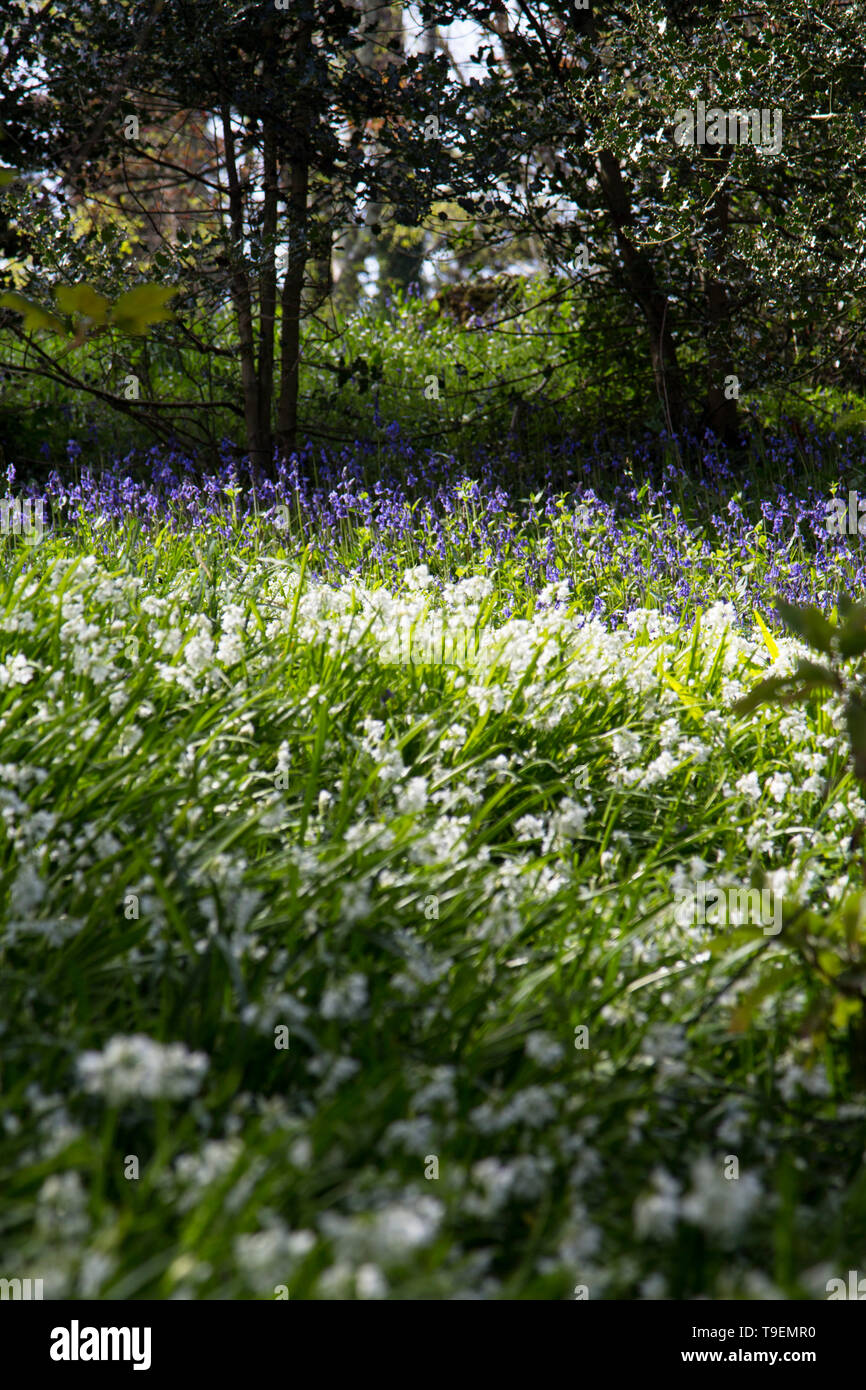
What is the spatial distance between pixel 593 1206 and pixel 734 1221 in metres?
0.40

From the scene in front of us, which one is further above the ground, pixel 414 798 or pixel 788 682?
pixel 788 682

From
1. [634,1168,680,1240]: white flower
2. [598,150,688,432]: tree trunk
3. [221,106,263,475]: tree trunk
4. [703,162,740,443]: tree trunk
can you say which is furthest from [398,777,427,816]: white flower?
[598,150,688,432]: tree trunk

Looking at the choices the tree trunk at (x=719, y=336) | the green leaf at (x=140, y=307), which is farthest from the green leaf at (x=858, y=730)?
the tree trunk at (x=719, y=336)

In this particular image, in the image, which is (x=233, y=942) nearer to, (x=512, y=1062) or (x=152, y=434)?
(x=512, y=1062)

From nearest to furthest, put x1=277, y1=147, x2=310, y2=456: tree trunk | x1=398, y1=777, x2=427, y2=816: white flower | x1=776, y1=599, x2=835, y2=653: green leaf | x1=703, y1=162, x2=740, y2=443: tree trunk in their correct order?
x1=776, y1=599, x2=835, y2=653: green leaf, x1=398, y1=777, x2=427, y2=816: white flower, x1=277, y1=147, x2=310, y2=456: tree trunk, x1=703, y1=162, x2=740, y2=443: tree trunk

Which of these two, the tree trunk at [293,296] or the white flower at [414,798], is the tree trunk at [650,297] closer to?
the tree trunk at [293,296]

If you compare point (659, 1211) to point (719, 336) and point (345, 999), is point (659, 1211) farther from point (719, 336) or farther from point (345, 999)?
point (719, 336)

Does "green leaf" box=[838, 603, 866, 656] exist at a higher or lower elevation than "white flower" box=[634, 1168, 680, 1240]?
higher

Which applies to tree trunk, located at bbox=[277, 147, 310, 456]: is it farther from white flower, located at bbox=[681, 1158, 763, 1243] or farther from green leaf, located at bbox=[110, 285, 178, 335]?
white flower, located at bbox=[681, 1158, 763, 1243]

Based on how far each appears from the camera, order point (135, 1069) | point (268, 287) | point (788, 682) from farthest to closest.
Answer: point (268, 287), point (788, 682), point (135, 1069)

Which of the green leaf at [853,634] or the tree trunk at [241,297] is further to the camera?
the tree trunk at [241,297]

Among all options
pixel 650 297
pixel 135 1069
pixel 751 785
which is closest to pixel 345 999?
pixel 135 1069

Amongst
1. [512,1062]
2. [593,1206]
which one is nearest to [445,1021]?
[512,1062]
